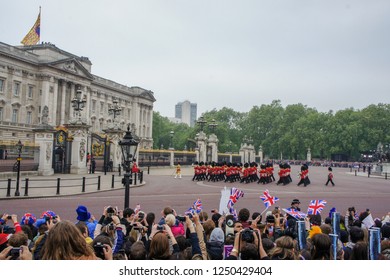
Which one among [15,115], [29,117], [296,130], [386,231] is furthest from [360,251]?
[296,130]

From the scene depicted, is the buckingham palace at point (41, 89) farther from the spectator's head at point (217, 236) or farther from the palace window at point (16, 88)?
the spectator's head at point (217, 236)

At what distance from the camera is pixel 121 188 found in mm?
21375

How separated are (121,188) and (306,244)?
55.7ft

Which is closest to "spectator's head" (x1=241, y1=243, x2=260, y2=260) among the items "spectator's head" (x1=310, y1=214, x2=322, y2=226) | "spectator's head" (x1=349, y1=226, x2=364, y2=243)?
"spectator's head" (x1=349, y1=226, x2=364, y2=243)

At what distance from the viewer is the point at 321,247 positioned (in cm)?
436

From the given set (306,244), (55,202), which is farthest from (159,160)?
(306,244)

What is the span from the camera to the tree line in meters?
91.8

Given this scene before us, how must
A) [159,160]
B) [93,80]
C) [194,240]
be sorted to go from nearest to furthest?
1. [194,240]
2. [159,160]
3. [93,80]

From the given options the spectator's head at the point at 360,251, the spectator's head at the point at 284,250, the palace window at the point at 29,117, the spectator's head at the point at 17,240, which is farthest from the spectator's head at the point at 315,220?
the palace window at the point at 29,117

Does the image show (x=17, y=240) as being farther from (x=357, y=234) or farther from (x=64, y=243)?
(x=357, y=234)

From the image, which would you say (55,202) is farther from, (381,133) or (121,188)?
(381,133)

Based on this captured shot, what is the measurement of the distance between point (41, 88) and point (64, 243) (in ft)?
220

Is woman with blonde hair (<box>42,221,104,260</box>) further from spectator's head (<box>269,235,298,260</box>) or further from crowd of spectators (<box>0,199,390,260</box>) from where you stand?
spectator's head (<box>269,235,298,260</box>)

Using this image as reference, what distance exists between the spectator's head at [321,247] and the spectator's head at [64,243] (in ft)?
8.77
